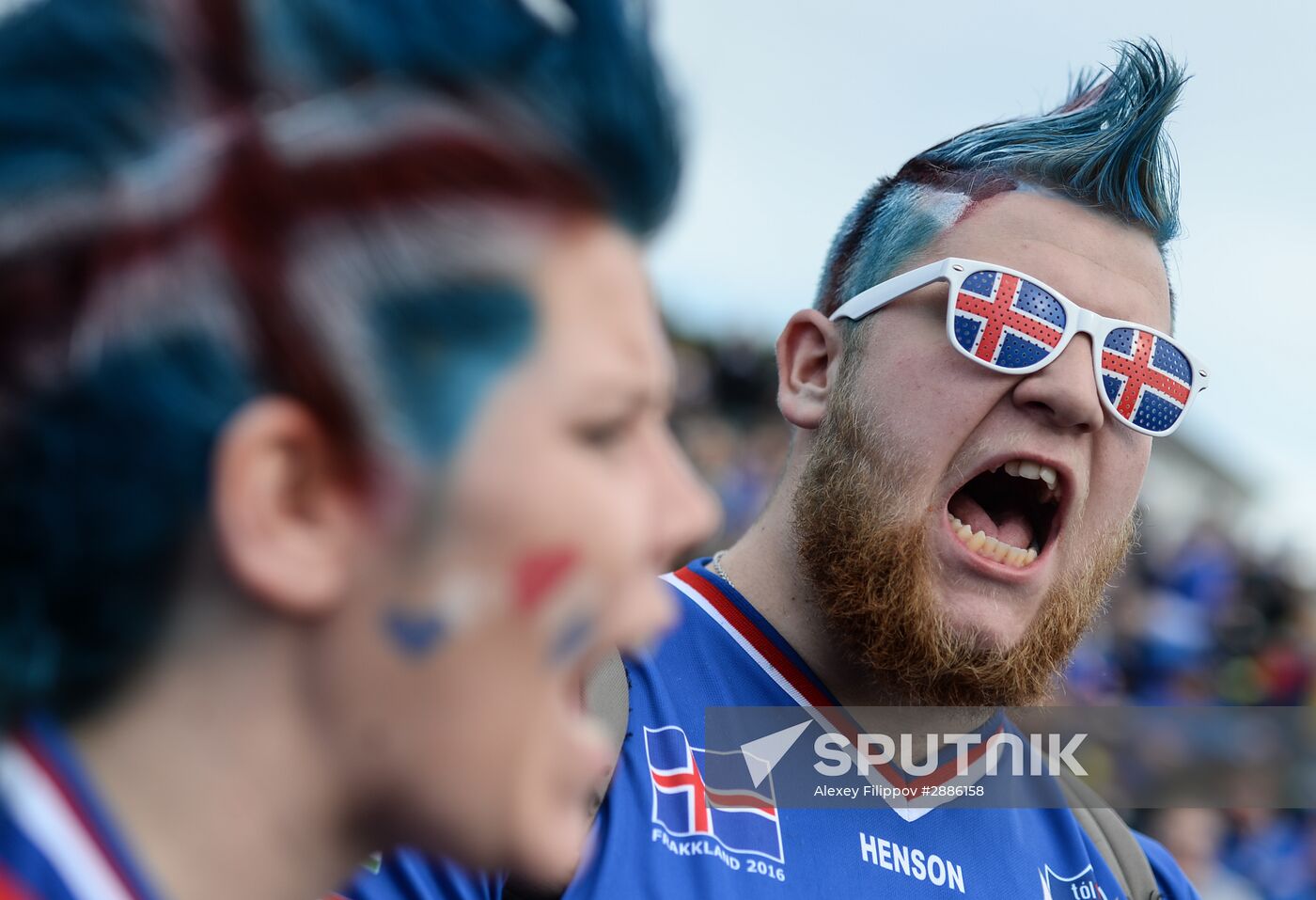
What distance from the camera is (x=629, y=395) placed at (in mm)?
1077

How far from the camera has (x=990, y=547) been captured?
93.7 inches

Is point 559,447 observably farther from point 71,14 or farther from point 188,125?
point 71,14

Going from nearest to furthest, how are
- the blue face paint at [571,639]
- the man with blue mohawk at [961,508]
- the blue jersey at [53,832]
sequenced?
1. the blue jersey at [53,832]
2. the blue face paint at [571,639]
3. the man with blue mohawk at [961,508]

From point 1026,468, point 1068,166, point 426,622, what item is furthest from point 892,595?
point 426,622

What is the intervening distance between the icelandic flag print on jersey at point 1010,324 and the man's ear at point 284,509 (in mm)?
1642

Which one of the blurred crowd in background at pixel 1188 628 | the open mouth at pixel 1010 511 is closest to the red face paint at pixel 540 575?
the open mouth at pixel 1010 511

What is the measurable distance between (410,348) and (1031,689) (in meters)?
1.89

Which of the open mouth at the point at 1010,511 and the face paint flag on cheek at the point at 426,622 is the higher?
the face paint flag on cheek at the point at 426,622

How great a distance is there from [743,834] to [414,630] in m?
1.31

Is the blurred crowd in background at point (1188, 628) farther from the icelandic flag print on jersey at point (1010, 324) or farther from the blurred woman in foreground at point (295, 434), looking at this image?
the blurred woman in foreground at point (295, 434)

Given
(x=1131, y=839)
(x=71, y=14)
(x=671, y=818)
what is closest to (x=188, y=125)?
(x=71, y=14)

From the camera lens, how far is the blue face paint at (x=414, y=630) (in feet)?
3.26

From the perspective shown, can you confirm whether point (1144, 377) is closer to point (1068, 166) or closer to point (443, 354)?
point (1068, 166)

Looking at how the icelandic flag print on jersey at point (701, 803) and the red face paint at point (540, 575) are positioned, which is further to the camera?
the icelandic flag print on jersey at point (701, 803)
